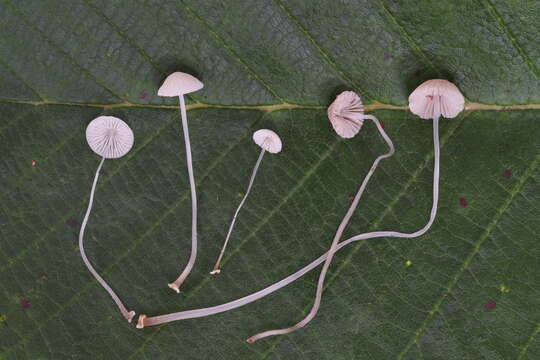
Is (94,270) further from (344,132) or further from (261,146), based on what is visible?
(344,132)

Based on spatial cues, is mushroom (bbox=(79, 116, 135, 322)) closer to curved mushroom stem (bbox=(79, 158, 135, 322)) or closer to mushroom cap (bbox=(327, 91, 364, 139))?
curved mushroom stem (bbox=(79, 158, 135, 322))

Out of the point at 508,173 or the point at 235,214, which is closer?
the point at 508,173

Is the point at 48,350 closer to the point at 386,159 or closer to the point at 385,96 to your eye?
the point at 386,159

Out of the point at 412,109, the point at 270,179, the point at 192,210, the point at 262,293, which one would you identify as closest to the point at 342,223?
the point at 270,179

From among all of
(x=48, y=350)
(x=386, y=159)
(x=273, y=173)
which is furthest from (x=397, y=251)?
(x=48, y=350)

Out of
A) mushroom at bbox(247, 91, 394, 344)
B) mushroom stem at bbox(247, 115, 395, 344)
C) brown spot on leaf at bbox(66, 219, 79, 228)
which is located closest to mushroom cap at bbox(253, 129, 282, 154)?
mushroom at bbox(247, 91, 394, 344)

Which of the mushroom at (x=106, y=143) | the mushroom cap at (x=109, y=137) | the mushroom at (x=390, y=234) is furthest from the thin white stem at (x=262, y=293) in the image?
the mushroom cap at (x=109, y=137)
